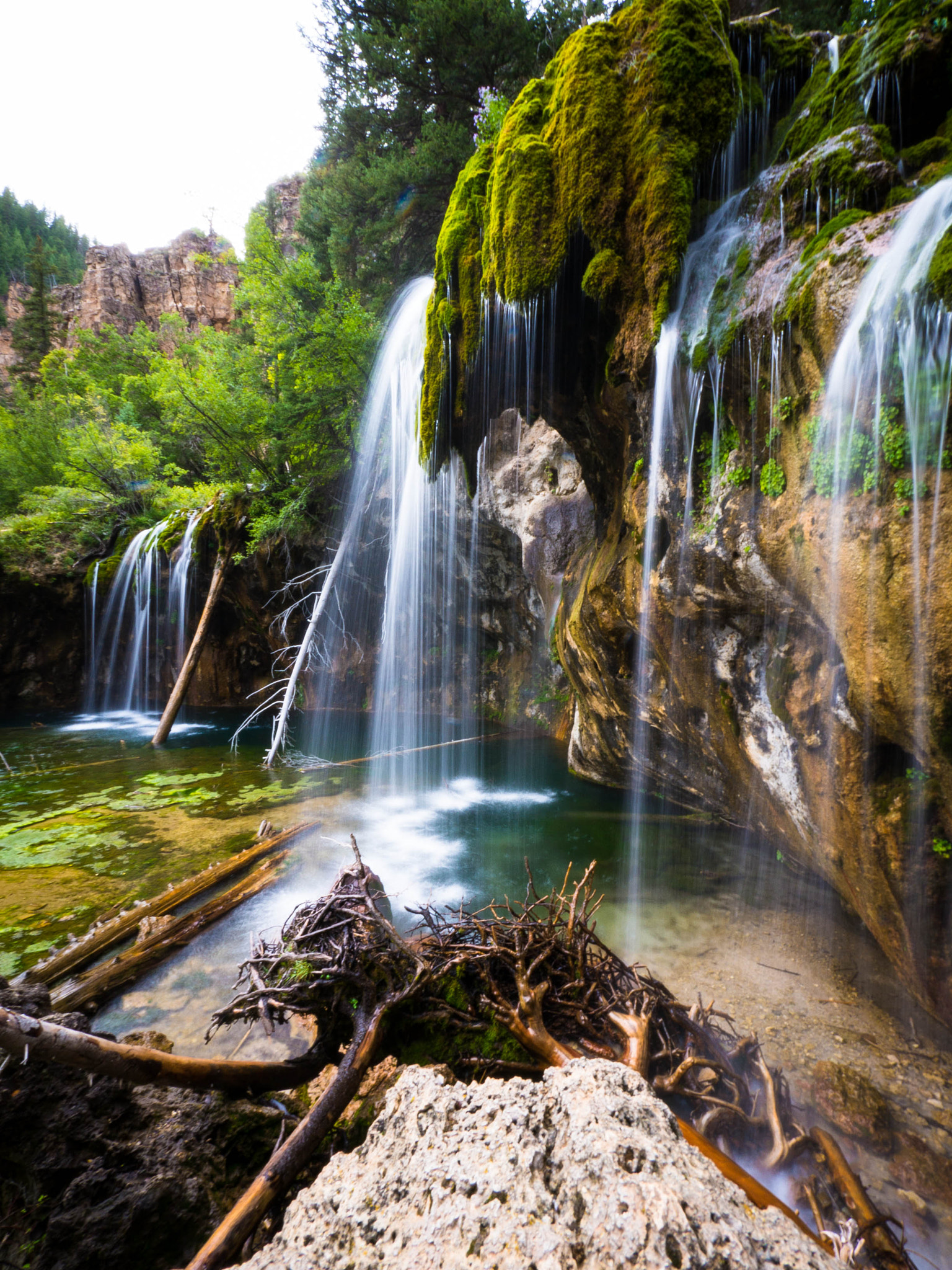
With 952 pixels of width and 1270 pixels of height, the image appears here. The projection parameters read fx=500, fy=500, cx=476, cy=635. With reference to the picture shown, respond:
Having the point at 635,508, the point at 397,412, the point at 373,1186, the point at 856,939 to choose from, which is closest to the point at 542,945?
the point at 373,1186

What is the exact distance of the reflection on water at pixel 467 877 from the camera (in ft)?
11.3

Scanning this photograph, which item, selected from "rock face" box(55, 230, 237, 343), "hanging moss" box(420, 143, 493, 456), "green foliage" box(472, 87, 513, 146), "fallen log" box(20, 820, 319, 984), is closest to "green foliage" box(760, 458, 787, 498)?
"hanging moss" box(420, 143, 493, 456)

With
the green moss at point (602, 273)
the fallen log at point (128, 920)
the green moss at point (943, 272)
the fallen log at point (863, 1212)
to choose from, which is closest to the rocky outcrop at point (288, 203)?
the green moss at point (602, 273)

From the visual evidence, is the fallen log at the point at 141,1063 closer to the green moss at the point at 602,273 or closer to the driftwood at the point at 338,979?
the driftwood at the point at 338,979

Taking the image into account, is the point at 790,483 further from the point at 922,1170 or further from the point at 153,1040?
the point at 153,1040

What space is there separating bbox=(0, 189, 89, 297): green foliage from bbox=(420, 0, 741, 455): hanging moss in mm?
48127

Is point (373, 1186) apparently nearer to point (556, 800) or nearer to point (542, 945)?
point (542, 945)

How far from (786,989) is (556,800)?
4.84 m

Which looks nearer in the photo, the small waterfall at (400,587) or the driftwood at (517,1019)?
the driftwood at (517,1019)

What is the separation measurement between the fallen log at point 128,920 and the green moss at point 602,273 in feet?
23.0

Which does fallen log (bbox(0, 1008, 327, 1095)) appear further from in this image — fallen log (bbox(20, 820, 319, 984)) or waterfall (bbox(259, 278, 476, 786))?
waterfall (bbox(259, 278, 476, 786))

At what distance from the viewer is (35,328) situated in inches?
1300

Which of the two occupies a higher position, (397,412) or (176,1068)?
(397,412)

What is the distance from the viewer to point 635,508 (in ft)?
18.6
